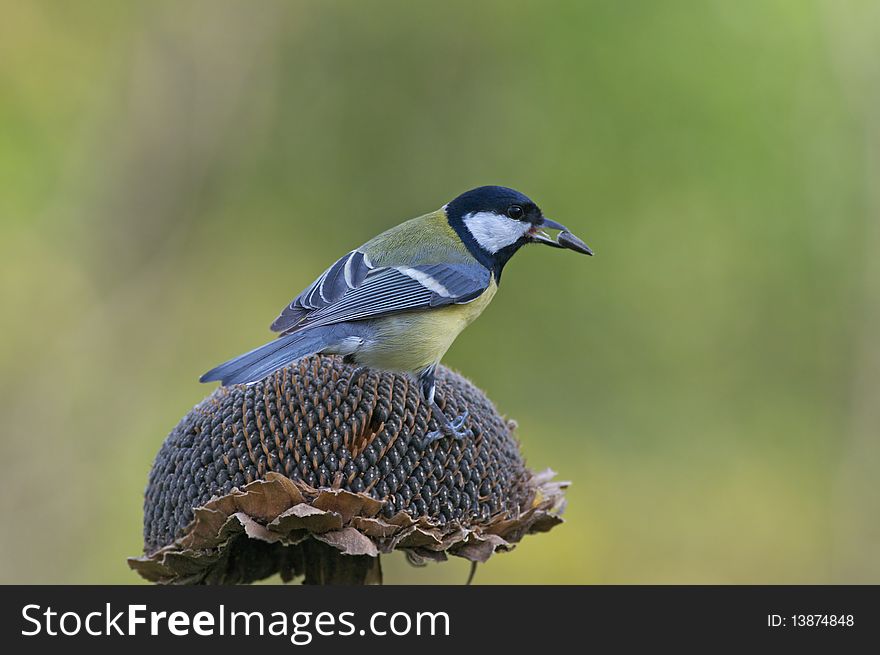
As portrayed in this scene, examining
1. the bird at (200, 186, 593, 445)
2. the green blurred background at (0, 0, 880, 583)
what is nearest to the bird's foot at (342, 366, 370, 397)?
the bird at (200, 186, 593, 445)

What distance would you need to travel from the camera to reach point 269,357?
4047mm

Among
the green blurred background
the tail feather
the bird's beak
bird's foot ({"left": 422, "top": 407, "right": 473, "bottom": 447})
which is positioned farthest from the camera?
the green blurred background

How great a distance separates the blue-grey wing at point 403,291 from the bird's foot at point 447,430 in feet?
1.75

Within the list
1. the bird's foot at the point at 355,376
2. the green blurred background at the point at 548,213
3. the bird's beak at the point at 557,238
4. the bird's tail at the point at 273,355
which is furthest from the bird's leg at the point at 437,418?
the green blurred background at the point at 548,213

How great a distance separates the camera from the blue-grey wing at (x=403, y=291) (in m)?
4.46

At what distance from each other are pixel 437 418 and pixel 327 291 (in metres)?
0.80

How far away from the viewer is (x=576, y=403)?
32.1ft

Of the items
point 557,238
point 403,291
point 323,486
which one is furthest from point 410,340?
point 557,238

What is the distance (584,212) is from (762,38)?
2.40m

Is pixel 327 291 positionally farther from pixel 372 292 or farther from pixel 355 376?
pixel 355 376

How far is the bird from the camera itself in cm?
441

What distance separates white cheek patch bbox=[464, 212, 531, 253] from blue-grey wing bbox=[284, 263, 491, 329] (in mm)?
176

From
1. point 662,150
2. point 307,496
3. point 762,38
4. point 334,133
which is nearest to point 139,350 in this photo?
point 334,133

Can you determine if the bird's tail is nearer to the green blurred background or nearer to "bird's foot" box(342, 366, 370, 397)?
"bird's foot" box(342, 366, 370, 397)
